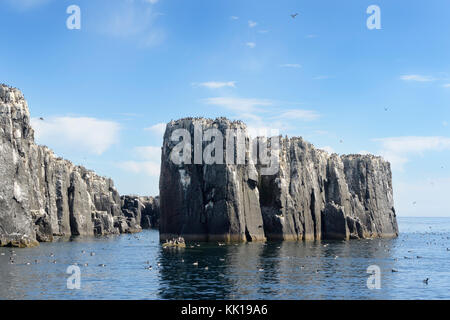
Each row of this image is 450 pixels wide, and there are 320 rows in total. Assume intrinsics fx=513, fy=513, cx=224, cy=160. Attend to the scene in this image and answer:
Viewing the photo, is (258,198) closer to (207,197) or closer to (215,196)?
(215,196)

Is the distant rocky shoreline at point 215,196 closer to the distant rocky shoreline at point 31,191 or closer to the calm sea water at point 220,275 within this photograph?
the distant rocky shoreline at point 31,191

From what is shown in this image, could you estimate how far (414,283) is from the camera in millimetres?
66938

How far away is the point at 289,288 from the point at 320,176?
4373 inches

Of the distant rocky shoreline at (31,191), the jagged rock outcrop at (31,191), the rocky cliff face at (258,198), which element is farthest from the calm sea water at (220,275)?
the rocky cliff face at (258,198)

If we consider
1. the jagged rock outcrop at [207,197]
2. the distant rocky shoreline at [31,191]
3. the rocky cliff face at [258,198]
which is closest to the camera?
the distant rocky shoreline at [31,191]

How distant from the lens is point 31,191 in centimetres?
12425

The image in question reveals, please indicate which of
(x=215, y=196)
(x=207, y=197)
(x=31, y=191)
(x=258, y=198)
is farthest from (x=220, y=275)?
(x=31, y=191)

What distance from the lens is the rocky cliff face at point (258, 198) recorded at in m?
126

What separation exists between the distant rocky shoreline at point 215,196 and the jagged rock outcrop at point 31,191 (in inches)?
8.8

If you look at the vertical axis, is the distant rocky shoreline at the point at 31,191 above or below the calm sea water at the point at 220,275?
above

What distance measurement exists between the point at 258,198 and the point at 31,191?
5666cm

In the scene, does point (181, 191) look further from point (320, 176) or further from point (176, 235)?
point (320, 176)

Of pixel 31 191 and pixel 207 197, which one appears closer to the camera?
pixel 31 191
